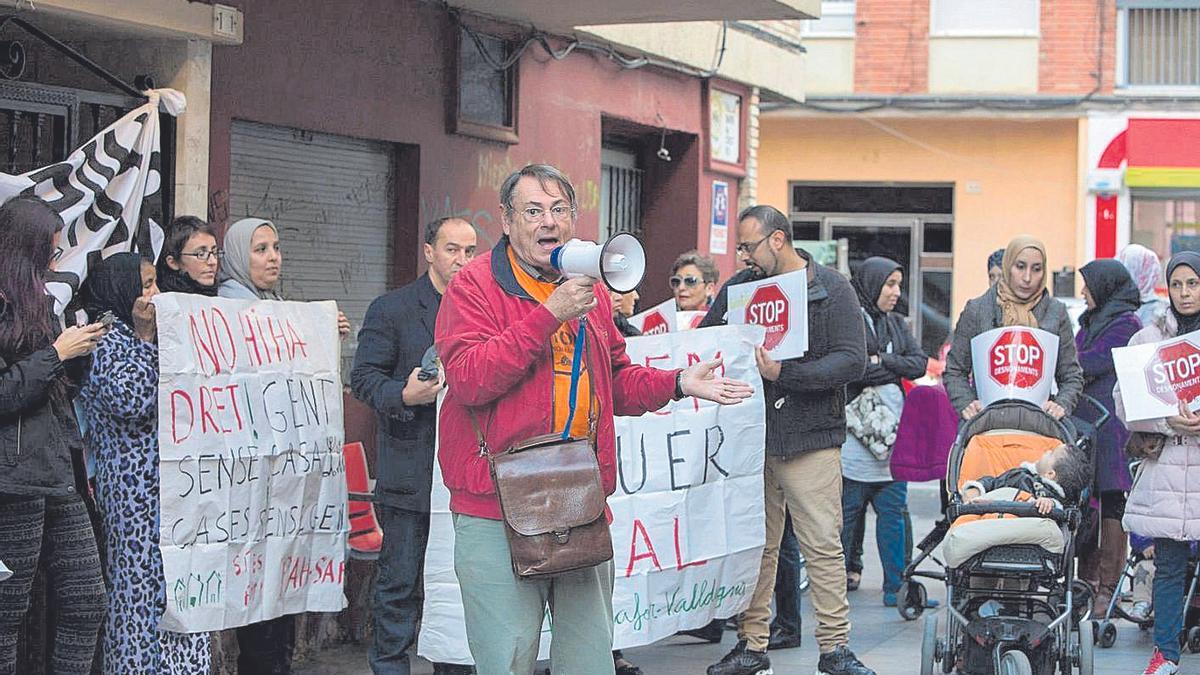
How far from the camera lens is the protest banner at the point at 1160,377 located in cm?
793

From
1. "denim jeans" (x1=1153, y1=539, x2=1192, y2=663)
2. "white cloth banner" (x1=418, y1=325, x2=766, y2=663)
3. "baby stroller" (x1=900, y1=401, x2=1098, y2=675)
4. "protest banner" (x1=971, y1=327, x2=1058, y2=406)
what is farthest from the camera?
"protest banner" (x1=971, y1=327, x2=1058, y2=406)

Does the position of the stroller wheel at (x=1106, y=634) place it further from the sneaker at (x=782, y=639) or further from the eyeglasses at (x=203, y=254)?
the eyeglasses at (x=203, y=254)

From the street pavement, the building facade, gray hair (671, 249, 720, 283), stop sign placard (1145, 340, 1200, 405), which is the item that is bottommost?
the street pavement

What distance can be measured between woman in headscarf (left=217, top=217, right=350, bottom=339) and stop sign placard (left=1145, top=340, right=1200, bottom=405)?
4.01 metres

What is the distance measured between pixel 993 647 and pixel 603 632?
269 cm

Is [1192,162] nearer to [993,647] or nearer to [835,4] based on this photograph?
[835,4]

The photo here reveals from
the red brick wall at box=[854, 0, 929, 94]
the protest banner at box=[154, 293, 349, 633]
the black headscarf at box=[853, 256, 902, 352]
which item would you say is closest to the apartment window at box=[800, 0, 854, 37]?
the red brick wall at box=[854, 0, 929, 94]

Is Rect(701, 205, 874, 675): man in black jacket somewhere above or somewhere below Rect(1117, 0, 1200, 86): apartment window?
below

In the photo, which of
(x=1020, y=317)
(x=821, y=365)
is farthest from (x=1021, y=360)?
Result: (x=821, y=365)

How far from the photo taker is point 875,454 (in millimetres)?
10266

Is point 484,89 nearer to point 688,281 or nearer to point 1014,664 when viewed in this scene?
point 688,281

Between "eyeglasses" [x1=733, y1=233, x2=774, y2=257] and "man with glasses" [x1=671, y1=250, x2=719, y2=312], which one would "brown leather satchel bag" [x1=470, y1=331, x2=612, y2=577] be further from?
"man with glasses" [x1=671, y1=250, x2=719, y2=312]

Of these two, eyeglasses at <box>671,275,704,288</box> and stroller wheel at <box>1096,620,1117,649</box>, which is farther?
eyeglasses at <box>671,275,704,288</box>

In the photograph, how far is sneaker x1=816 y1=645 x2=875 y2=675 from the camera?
25.6 ft
